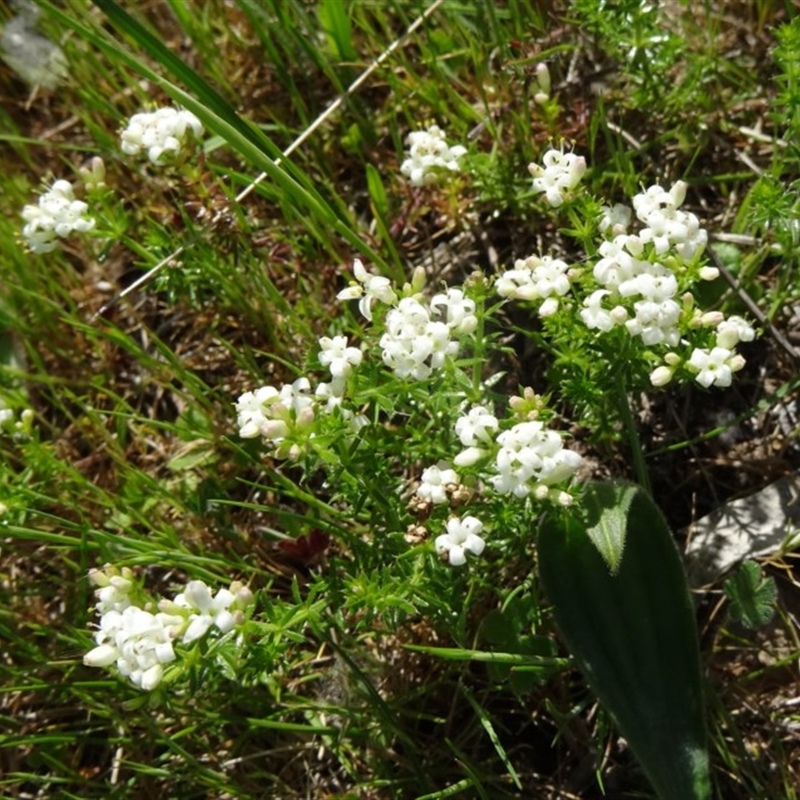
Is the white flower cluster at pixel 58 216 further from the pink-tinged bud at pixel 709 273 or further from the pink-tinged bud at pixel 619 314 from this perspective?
the pink-tinged bud at pixel 709 273

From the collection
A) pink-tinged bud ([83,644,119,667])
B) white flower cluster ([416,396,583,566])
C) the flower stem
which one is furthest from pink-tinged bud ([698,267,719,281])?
pink-tinged bud ([83,644,119,667])

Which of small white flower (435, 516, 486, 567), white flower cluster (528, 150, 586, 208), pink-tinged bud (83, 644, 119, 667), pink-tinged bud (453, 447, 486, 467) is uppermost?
white flower cluster (528, 150, 586, 208)

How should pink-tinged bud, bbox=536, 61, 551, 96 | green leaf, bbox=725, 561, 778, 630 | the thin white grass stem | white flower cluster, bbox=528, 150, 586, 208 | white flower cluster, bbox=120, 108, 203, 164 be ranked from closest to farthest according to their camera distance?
white flower cluster, bbox=528, 150, 586, 208 → green leaf, bbox=725, 561, 778, 630 → white flower cluster, bbox=120, 108, 203, 164 → pink-tinged bud, bbox=536, 61, 551, 96 → the thin white grass stem

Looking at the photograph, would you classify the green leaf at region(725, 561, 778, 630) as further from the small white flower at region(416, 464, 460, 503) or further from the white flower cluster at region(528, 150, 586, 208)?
the white flower cluster at region(528, 150, 586, 208)

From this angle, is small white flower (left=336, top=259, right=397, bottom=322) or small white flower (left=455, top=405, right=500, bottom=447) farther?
small white flower (left=336, top=259, right=397, bottom=322)

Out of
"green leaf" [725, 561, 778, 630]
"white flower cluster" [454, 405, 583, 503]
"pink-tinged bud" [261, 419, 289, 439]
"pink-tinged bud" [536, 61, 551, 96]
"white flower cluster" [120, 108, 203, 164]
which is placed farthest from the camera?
"pink-tinged bud" [536, 61, 551, 96]

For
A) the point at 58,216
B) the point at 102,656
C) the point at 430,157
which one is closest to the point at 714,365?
the point at 430,157

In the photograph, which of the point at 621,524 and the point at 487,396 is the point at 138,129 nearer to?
the point at 487,396

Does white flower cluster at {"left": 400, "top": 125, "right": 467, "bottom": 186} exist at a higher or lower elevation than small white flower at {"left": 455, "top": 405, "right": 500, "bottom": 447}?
higher

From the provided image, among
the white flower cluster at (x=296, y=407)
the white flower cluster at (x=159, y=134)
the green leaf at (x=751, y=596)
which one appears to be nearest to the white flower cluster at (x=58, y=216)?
the white flower cluster at (x=159, y=134)
